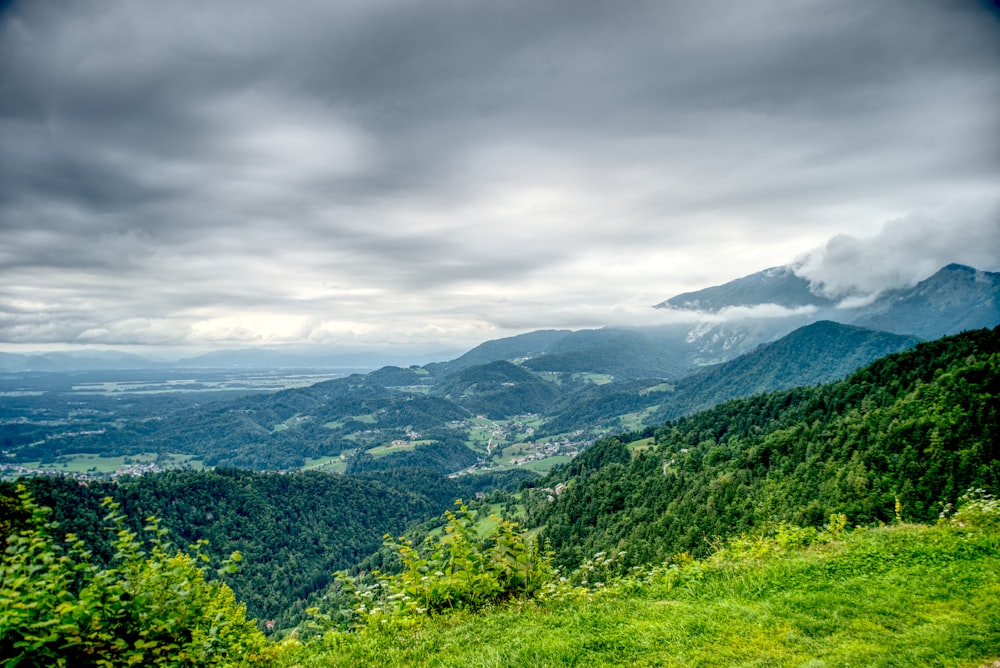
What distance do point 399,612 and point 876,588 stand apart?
36.0ft

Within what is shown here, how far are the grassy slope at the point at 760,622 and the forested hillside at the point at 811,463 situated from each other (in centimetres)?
382

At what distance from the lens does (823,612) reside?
9461mm

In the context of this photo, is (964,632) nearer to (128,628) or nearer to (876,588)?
(876,588)

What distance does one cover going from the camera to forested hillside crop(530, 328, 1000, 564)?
111 feet

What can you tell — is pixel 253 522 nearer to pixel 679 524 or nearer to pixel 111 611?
pixel 679 524

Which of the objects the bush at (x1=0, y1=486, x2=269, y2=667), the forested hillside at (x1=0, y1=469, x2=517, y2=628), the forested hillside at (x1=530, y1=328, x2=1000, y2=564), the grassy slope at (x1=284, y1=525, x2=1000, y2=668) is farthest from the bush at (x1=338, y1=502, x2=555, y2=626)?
the forested hillside at (x1=0, y1=469, x2=517, y2=628)

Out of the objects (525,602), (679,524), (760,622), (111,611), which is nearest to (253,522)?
(679,524)

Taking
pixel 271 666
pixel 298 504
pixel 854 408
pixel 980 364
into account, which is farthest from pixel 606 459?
pixel 271 666

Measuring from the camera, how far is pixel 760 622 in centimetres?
935

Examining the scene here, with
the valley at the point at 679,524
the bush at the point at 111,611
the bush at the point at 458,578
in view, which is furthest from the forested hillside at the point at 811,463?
the bush at the point at 111,611

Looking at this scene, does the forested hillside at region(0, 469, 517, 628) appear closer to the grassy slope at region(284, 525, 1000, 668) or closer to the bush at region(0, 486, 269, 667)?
the bush at region(0, 486, 269, 667)

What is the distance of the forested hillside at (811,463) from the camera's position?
3369 cm

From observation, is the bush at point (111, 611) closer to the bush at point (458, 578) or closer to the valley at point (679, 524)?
the valley at point (679, 524)

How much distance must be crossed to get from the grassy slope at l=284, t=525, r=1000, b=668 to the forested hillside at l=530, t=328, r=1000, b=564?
12.5ft
